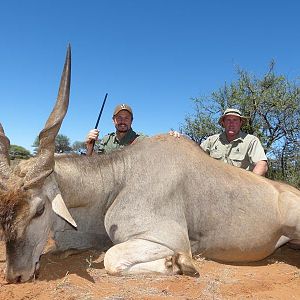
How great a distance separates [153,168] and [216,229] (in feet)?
2.84

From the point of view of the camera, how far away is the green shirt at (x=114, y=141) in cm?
693

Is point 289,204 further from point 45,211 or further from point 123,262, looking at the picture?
point 45,211

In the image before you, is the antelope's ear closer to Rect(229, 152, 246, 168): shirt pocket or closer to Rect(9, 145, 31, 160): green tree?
Rect(229, 152, 246, 168): shirt pocket

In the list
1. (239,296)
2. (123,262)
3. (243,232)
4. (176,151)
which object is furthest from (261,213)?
(123,262)

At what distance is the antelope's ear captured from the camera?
141 inches

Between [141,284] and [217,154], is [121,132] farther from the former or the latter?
[141,284]

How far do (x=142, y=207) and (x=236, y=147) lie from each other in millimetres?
2870

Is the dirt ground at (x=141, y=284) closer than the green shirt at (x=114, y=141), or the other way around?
the dirt ground at (x=141, y=284)

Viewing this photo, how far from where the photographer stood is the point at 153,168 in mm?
4359

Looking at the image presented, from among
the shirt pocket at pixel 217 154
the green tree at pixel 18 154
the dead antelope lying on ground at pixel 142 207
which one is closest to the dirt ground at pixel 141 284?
the dead antelope lying on ground at pixel 142 207

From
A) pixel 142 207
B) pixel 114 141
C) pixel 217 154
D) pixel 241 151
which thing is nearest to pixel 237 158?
pixel 241 151

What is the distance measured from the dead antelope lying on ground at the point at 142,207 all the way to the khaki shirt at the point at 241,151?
4.39ft

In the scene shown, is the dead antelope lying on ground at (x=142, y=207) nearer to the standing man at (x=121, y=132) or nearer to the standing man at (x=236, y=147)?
the standing man at (x=236, y=147)

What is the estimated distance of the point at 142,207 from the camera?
13.4ft
